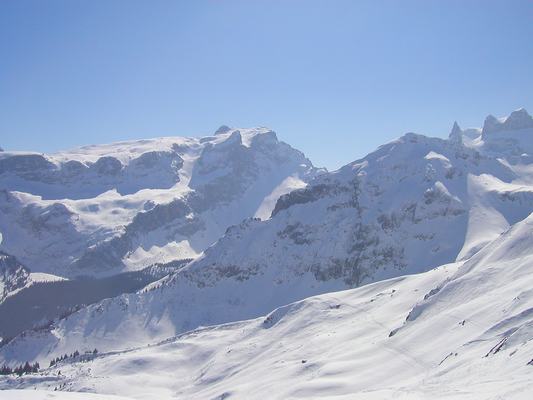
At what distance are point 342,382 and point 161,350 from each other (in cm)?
10782

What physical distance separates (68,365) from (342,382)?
129628mm

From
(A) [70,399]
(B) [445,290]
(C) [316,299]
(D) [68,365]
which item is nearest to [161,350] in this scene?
(D) [68,365]

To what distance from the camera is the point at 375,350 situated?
376 ft

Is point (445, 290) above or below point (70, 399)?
below

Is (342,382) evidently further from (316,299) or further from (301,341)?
(316,299)

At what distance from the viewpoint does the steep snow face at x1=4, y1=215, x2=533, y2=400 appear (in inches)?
2854

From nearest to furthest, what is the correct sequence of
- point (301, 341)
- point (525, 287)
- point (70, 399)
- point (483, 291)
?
1. point (70, 399)
2. point (525, 287)
3. point (483, 291)
4. point (301, 341)

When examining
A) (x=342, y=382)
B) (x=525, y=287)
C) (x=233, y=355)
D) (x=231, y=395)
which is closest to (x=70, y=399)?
(x=342, y=382)

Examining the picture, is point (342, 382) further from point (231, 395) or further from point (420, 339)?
point (231, 395)

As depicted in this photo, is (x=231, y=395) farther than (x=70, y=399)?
Yes

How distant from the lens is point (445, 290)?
5010 inches

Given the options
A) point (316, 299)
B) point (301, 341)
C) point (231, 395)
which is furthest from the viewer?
point (316, 299)

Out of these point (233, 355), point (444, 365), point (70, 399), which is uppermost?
point (70, 399)

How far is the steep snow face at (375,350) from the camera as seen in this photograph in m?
72.5
